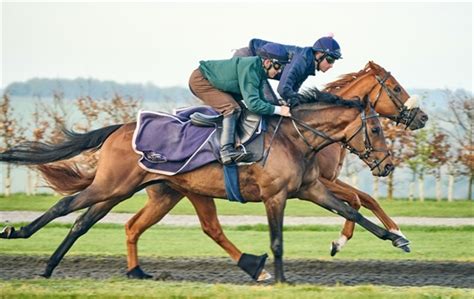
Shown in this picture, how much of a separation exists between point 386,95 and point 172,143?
3.04m

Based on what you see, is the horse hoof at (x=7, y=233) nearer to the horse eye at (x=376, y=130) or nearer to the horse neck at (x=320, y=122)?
the horse neck at (x=320, y=122)

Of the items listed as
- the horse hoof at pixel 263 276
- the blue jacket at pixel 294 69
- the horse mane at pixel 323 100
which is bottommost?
the horse hoof at pixel 263 276

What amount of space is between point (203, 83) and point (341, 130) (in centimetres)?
152

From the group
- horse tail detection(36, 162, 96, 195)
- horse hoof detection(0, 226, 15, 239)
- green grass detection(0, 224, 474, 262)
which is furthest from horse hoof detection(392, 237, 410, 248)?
horse hoof detection(0, 226, 15, 239)

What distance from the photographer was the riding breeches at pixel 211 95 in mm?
11672

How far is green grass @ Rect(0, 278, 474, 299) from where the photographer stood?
33.1 ft

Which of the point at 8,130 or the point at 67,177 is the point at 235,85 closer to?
the point at 67,177

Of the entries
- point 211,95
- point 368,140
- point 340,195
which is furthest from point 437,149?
point 211,95

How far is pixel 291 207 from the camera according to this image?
22.6 m

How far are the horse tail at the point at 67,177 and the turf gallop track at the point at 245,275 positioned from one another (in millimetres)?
901

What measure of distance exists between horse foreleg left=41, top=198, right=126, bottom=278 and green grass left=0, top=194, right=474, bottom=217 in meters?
9.21

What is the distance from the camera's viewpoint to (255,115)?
11547 millimetres

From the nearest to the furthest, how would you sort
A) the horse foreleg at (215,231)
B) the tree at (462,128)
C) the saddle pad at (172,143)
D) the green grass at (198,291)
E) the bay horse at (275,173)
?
the green grass at (198,291) < the bay horse at (275,173) < the saddle pad at (172,143) < the horse foreleg at (215,231) < the tree at (462,128)

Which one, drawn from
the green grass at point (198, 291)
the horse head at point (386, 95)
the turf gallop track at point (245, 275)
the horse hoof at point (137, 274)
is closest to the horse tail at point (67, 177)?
the turf gallop track at point (245, 275)
